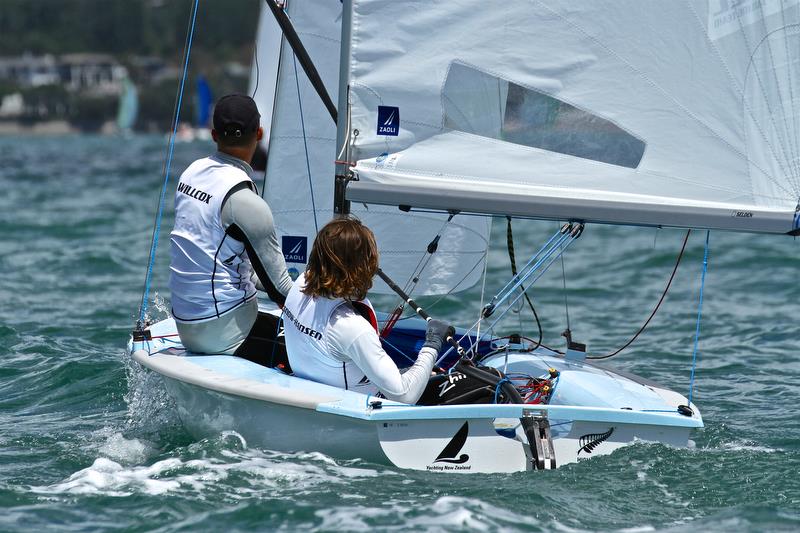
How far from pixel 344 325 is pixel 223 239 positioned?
0.64 metres

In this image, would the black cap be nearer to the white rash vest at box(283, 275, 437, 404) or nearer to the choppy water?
the white rash vest at box(283, 275, 437, 404)

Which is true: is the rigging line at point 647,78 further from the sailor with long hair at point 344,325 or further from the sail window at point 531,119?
the sailor with long hair at point 344,325

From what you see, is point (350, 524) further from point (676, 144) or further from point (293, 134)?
point (293, 134)

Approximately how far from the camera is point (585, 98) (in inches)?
167

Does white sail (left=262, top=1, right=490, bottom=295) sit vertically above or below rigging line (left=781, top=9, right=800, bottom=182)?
below

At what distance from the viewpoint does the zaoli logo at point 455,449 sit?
3.76m

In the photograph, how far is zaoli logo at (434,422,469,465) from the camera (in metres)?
3.76

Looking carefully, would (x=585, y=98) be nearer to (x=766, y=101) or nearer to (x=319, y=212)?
(x=766, y=101)

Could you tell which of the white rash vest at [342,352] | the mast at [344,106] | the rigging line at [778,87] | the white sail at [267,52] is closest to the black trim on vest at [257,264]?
the white rash vest at [342,352]

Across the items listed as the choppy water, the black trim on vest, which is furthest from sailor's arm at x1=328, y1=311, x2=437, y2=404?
the black trim on vest

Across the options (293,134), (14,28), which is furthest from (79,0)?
(293,134)

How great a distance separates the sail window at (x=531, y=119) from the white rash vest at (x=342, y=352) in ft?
3.08

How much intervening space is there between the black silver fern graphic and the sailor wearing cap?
4.07ft

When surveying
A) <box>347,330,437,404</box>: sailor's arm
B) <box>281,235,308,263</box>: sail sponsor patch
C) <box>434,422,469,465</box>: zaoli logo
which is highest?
<box>281,235,308,263</box>: sail sponsor patch
